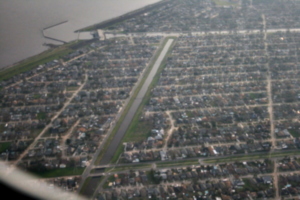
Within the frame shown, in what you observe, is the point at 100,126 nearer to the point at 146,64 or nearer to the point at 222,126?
Answer: the point at 222,126

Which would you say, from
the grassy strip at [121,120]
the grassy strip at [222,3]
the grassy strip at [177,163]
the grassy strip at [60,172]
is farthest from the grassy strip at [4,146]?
the grassy strip at [222,3]

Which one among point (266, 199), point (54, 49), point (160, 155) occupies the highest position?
point (54, 49)

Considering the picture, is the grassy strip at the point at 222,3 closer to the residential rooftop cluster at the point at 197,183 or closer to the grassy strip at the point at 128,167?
the residential rooftop cluster at the point at 197,183

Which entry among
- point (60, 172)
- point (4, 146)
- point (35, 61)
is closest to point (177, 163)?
point (60, 172)

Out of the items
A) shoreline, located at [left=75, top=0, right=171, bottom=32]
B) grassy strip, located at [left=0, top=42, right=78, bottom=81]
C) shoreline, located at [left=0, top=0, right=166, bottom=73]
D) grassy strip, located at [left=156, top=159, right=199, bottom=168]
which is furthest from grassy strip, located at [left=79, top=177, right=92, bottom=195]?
shoreline, located at [left=75, top=0, right=171, bottom=32]

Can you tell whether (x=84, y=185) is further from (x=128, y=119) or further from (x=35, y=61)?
(x=35, y=61)

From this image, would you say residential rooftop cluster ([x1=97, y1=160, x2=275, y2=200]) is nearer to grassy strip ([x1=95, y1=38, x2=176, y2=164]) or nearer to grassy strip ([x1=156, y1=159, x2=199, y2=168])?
grassy strip ([x1=156, y1=159, x2=199, y2=168])

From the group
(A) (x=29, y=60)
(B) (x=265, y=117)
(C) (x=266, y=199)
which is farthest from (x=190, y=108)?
(A) (x=29, y=60)
